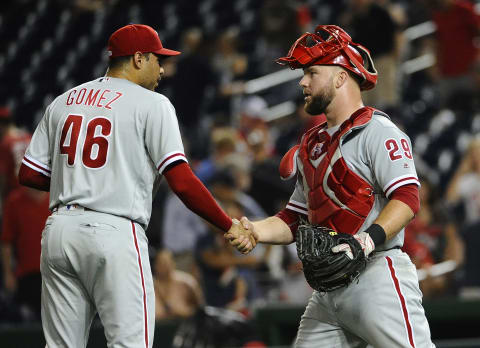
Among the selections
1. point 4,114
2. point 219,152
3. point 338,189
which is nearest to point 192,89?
point 219,152

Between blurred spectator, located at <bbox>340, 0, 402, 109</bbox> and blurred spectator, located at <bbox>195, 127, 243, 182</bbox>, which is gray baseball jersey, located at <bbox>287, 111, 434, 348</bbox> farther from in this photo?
blurred spectator, located at <bbox>340, 0, 402, 109</bbox>

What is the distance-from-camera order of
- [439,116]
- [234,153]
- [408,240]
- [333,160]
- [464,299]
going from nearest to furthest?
1. [333,160]
2. [464,299]
3. [408,240]
4. [234,153]
5. [439,116]

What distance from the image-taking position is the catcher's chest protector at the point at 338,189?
363 cm

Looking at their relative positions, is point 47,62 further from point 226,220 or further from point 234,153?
point 226,220

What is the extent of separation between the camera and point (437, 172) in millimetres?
9406

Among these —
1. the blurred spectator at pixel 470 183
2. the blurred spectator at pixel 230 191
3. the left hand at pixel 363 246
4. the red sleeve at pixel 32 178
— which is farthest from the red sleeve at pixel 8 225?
the left hand at pixel 363 246

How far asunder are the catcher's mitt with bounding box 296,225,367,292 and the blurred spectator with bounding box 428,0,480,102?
584 cm

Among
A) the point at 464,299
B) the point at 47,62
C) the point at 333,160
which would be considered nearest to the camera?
the point at 333,160

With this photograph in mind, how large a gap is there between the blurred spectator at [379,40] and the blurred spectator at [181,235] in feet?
6.86

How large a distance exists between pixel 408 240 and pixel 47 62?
20.1 feet

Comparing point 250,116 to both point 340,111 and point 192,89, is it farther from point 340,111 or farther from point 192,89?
point 340,111

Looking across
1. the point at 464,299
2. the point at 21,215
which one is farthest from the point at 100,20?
the point at 464,299

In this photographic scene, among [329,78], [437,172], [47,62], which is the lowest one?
[437,172]

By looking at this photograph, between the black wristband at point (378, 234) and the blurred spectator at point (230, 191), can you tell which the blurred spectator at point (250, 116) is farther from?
the black wristband at point (378, 234)
